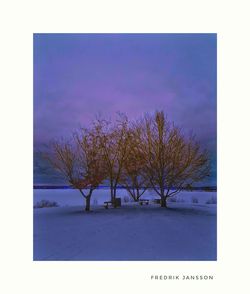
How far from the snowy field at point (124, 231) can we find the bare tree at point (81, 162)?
20 cm

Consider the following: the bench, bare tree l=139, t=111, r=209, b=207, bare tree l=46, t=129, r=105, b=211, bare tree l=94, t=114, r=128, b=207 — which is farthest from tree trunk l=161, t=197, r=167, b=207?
bare tree l=46, t=129, r=105, b=211

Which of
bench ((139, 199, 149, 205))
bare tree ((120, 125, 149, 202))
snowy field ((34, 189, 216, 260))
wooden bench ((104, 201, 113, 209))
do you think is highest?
bare tree ((120, 125, 149, 202))

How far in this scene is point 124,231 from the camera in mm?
5969

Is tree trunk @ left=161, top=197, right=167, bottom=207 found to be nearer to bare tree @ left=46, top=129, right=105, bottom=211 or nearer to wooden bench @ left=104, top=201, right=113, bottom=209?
wooden bench @ left=104, top=201, right=113, bottom=209

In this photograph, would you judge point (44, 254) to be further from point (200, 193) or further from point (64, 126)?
point (200, 193)

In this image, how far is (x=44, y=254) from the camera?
5.92 m

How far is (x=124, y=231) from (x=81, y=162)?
1399 millimetres

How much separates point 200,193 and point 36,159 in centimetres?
278

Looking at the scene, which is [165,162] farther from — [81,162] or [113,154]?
[81,162]

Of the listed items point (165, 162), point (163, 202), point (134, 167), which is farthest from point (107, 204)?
point (165, 162)

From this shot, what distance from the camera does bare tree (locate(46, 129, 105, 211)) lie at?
6.14 meters

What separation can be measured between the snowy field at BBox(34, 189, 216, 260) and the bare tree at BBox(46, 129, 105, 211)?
0.20 m

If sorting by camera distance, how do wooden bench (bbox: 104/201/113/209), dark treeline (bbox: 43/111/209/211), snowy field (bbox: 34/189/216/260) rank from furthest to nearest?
wooden bench (bbox: 104/201/113/209)
dark treeline (bbox: 43/111/209/211)
snowy field (bbox: 34/189/216/260)
